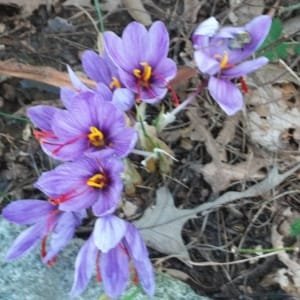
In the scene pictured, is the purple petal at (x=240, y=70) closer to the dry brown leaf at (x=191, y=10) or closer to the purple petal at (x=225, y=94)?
the purple petal at (x=225, y=94)

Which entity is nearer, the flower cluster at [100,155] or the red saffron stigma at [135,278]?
the flower cluster at [100,155]

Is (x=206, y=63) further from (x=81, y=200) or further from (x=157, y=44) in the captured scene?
(x=81, y=200)

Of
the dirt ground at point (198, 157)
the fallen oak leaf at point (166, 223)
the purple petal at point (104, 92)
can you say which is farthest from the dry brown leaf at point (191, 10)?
the purple petal at point (104, 92)

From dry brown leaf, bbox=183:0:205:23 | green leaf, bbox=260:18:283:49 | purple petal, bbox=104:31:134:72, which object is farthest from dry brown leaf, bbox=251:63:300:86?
purple petal, bbox=104:31:134:72

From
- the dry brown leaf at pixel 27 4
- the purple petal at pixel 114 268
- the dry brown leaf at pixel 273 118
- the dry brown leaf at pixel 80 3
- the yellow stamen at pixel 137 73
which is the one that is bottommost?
the dry brown leaf at pixel 273 118

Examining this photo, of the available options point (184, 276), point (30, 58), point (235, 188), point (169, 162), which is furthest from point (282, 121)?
point (30, 58)

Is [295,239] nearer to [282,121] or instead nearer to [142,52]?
[282,121]
